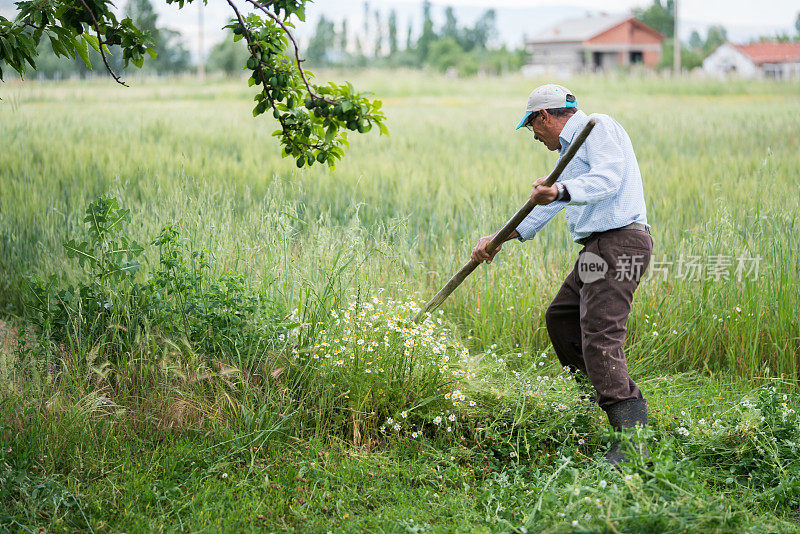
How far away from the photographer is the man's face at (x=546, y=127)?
3.42m

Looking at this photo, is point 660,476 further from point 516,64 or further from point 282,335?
point 516,64

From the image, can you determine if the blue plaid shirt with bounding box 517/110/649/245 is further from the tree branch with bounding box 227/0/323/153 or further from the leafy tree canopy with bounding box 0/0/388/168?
the tree branch with bounding box 227/0/323/153

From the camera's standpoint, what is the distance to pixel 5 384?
140 inches

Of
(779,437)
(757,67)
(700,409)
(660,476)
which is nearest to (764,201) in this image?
(700,409)

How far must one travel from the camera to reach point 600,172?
3135 mm

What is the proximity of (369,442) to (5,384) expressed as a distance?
1.78m

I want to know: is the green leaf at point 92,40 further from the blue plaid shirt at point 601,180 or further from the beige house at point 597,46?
the beige house at point 597,46

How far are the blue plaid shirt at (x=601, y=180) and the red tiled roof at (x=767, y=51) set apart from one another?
199ft

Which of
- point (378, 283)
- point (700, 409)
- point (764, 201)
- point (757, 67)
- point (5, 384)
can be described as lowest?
point (700, 409)

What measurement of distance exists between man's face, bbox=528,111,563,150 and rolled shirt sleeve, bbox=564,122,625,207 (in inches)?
9.4

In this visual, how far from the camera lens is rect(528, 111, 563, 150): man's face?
342 centimetres

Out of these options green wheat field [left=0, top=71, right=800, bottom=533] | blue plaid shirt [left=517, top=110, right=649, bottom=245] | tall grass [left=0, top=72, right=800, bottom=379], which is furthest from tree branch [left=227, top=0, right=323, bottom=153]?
blue plaid shirt [left=517, top=110, right=649, bottom=245]

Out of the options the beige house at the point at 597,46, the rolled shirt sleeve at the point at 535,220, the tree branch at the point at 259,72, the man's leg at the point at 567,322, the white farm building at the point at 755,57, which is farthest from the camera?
Result: the beige house at the point at 597,46

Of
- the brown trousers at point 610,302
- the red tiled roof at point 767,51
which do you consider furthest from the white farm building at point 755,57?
the brown trousers at point 610,302
